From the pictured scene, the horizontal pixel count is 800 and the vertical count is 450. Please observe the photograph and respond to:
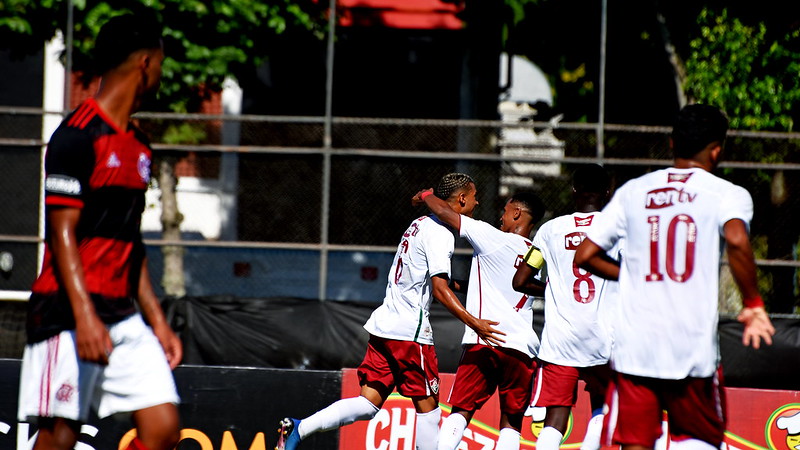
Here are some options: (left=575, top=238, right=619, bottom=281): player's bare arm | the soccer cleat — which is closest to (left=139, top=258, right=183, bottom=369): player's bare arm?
(left=575, top=238, right=619, bottom=281): player's bare arm

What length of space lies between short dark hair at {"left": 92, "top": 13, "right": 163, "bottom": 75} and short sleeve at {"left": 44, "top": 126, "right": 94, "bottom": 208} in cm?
36

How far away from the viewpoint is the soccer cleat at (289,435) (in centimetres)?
697

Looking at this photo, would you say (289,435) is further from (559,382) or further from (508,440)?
(559,382)

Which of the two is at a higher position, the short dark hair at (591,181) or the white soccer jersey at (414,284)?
the short dark hair at (591,181)

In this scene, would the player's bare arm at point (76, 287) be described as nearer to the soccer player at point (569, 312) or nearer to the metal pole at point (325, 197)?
the soccer player at point (569, 312)

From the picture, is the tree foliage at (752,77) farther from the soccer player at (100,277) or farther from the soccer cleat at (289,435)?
the soccer player at (100,277)

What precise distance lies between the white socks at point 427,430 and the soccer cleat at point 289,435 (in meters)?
0.82

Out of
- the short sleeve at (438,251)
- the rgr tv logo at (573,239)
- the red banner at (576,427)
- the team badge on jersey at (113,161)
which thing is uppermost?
the team badge on jersey at (113,161)

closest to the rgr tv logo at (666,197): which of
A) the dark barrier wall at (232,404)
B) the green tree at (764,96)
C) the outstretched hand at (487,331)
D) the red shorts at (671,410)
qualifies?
the red shorts at (671,410)

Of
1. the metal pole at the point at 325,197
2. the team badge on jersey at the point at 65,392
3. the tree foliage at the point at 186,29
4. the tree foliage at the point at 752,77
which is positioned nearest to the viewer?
the team badge on jersey at the point at 65,392

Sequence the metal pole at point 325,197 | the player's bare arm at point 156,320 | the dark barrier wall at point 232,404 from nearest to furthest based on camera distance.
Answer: the player's bare arm at point 156,320
the dark barrier wall at point 232,404
the metal pole at point 325,197

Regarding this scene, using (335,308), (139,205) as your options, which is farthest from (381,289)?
(139,205)

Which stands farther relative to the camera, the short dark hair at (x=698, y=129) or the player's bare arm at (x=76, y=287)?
the short dark hair at (x=698, y=129)

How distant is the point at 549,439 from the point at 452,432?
27.1 inches
